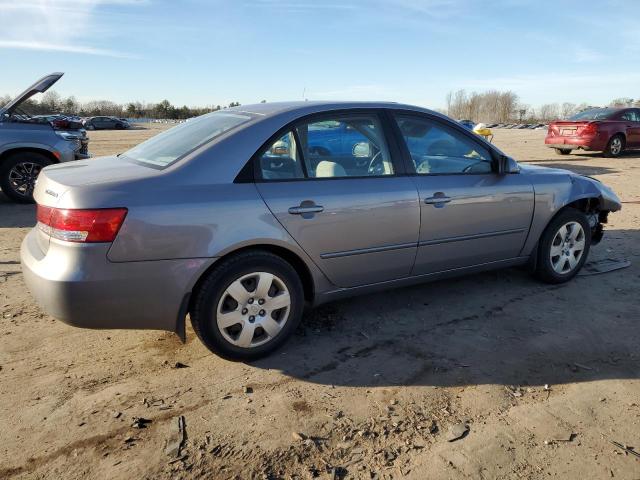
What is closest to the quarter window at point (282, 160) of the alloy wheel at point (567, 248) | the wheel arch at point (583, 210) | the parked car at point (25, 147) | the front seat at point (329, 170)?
the front seat at point (329, 170)

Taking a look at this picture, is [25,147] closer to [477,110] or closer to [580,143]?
[580,143]

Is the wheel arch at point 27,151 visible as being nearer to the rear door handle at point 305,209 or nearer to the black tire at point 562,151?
the rear door handle at point 305,209

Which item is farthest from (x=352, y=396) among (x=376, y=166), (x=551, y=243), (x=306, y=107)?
(x=551, y=243)

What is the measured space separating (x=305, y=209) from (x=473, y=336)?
1.53 m

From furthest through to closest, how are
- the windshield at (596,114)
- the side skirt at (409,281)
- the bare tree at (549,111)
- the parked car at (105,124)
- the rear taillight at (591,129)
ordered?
the bare tree at (549,111)
the parked car at (105,124)
the windshield at (596,114)
the rear taillight at (591,129)
the side skirt at (409,281)

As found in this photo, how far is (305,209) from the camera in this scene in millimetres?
3225

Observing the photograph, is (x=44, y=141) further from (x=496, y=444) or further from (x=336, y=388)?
(x=496, y=444)

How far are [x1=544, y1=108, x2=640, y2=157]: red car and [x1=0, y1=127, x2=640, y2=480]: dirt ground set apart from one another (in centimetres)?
1207

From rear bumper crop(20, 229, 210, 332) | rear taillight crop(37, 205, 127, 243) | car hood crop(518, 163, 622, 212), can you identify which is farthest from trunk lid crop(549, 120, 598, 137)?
rear taillight crop(37, 205, 127, 243)

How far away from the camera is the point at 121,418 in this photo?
2676 millimetres

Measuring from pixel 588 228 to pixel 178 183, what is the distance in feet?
12.4

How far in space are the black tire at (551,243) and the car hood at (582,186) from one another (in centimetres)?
18

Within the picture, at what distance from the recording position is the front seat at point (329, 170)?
3416mm

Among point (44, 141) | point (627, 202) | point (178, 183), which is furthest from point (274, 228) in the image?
point (627, 202)
